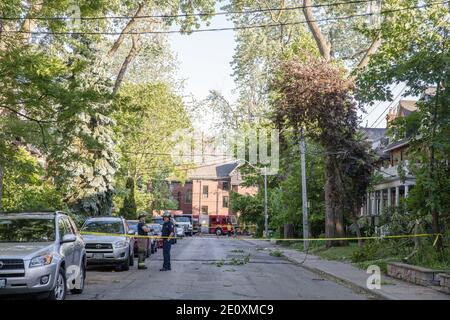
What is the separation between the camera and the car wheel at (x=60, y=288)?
11172mm

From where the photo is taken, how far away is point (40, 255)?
11.1m

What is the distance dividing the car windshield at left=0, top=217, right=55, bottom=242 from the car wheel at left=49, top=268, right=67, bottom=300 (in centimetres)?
73

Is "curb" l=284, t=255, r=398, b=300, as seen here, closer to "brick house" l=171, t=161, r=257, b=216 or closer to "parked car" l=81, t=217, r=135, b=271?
"parked car" l=81, t=217, r=135, b=271

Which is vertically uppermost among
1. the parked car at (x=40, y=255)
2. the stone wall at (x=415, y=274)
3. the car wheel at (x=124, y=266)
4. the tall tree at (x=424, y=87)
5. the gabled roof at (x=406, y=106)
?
the gabled roof at (x=406, y=106)

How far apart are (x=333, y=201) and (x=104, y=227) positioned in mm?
10863

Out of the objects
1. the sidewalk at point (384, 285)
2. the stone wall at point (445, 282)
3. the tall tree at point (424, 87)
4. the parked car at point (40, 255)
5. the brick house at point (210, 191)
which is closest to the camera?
the parked car at point (40, 255)

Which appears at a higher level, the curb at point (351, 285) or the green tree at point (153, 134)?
the green tree at point (153, 134)

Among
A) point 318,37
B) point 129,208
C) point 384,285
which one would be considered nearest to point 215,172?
point 129,208

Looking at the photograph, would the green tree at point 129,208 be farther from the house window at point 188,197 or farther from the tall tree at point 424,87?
the house window at point 188,197

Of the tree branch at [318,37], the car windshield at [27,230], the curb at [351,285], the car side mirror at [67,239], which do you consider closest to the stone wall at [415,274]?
the curb at [351,285]

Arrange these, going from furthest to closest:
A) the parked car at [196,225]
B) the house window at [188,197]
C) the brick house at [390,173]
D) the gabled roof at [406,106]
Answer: the house window at [188,197]
the parked car at [196,225]
the gabled roof at [406,106]
the brick house at [390,173]

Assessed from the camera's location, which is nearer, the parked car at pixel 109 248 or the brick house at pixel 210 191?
the parked car at pixel 109 248

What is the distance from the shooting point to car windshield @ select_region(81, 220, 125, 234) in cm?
2139
